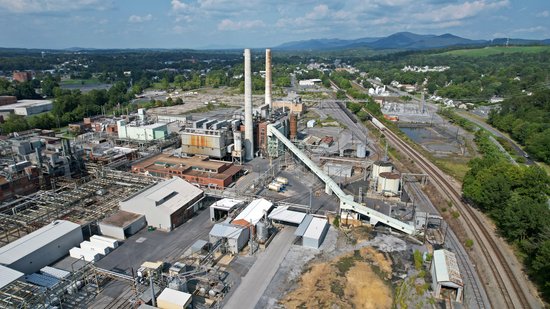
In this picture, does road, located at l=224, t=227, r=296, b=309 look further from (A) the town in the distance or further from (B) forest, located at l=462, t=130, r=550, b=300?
(B) forest, located at l=462, t=130, r=550, b=300

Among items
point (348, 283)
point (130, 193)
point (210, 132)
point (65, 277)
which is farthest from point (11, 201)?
point (348, 283)

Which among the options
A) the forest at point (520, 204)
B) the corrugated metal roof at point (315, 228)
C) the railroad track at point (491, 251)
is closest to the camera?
the railroad track at point (491, 251)

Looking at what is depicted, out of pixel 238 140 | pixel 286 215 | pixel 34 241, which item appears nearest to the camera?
pixel 34 241

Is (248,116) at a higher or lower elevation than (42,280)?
higher

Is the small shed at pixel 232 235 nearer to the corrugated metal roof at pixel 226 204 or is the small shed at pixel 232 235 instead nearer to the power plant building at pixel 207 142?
the corrugated metal roof at pixel 226 204

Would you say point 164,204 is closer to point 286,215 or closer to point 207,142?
point 286,215

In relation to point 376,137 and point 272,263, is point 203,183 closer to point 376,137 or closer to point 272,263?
point 272,263

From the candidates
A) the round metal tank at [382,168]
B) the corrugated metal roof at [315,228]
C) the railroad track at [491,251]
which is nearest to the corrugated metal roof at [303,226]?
the corrugated metal roof at [315,228]

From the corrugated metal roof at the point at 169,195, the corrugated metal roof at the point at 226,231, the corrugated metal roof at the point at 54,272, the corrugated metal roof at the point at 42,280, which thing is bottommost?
the corrugated metal roof at the point at 54,272

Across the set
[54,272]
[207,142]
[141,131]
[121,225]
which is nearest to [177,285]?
[54,272]
